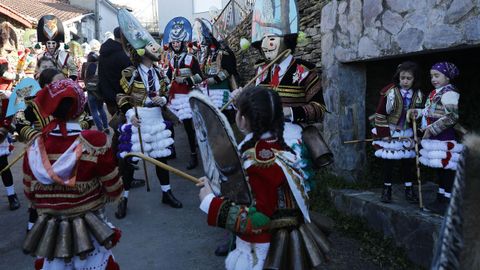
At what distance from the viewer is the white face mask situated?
3668mm

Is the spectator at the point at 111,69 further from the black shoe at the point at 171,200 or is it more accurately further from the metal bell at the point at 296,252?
the metal bell at the point at 296,252

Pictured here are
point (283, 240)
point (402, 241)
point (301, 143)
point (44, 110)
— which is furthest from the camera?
point (402, 241)

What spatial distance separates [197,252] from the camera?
157 inches

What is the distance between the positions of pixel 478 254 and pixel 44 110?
2407 mm

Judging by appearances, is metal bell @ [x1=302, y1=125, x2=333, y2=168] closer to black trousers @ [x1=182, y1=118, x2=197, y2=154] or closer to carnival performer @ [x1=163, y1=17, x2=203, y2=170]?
carnival performer @ [x1=163, y1=17, x2=203, y2=170]

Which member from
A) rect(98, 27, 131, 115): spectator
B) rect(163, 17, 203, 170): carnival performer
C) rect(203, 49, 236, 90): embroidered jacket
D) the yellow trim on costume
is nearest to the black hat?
rect(98, 27, 131, 115): spectator

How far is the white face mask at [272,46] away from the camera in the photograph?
3668 mm

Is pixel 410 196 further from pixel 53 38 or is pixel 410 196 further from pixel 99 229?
pixel 53 38

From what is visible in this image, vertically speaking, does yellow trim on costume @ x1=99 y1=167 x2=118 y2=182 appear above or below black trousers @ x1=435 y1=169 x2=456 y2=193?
above

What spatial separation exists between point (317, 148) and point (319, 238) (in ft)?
3.57

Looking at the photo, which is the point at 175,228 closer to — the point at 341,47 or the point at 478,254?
the point at 341,47

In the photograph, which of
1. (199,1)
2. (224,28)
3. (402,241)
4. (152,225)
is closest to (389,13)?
(402,241)

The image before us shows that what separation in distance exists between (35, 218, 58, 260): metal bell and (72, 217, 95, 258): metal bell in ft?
0.38

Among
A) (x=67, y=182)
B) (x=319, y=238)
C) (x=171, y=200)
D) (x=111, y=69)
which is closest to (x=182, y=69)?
(x=111, y=69)
